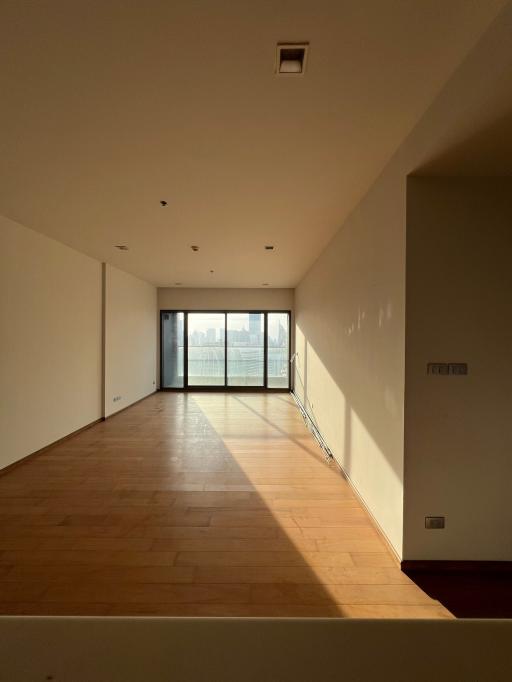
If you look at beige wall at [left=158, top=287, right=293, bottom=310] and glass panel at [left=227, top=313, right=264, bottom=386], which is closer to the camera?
beige wall at [left=158, top=287, right=293, bottom=310]

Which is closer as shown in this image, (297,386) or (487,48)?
(487,48)

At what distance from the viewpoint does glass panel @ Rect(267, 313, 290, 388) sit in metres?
9.05

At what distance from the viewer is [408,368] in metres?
2.22

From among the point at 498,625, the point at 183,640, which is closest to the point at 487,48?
the point at 498,625

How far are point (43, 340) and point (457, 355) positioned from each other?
4.50 meters

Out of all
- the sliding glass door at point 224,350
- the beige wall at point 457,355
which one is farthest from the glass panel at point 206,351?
the beige wall at point 457,355

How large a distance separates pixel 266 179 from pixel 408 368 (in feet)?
5.81

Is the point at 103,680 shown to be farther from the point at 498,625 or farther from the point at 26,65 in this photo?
the point at 26,65

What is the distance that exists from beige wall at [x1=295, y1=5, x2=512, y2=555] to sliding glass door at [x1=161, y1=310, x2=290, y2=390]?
14.5 ft

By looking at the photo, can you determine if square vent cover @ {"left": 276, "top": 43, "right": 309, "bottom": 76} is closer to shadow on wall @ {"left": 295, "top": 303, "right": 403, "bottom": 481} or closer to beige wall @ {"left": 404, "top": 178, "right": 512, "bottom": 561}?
beige wall @ {"left": 404, "top": 178, "right": 512, "bottom": 561}

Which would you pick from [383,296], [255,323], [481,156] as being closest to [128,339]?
[255,323]

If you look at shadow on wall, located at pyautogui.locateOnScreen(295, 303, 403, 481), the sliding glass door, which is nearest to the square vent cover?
shadow on wall, located at pyautogui.locateOnScreen(295, 303, 403, 481)

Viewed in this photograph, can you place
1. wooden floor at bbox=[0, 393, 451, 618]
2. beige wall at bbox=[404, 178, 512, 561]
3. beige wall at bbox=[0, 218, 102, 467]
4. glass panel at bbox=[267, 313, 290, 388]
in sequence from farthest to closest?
1. glass panel at bbox=[267, 313, 290, 388]
2. beige wall at bbox=[0, 218, 102, 467]
3. beige wall at bbox=[404, 178, 512, 561]
4. wooden floor at bbox=[0, 393, 451, 618]

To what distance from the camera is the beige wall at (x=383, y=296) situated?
1521 mm
